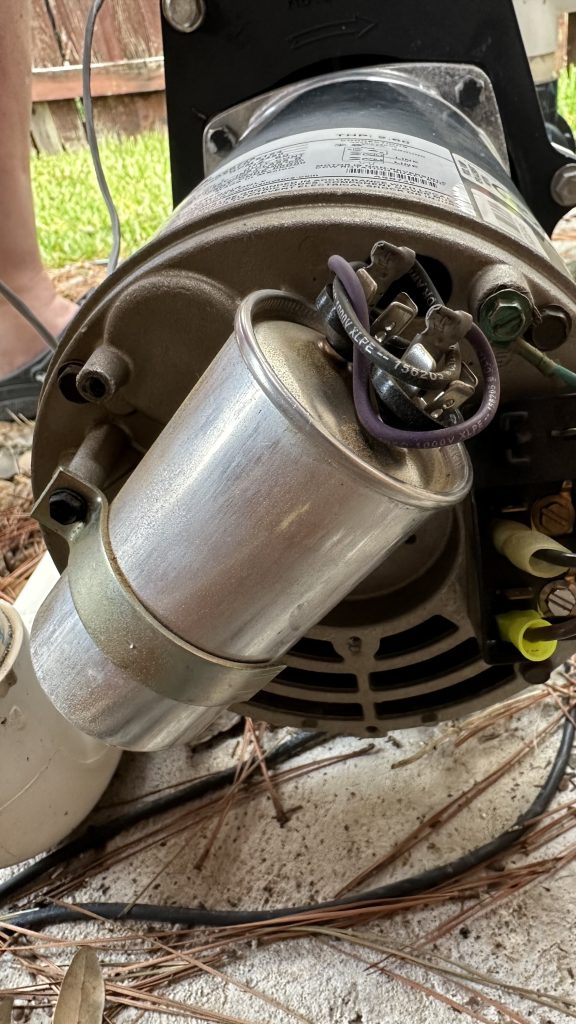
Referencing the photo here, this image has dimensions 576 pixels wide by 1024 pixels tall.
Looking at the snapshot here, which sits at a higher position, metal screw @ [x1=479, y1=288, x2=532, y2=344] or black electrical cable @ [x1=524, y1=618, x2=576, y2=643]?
metal screw @ [x1=479, y1=288, x2=532, y2=344]

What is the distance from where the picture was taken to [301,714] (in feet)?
2.49

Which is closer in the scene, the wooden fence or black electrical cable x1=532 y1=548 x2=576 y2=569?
black electrical cable x1=532 y1=548 x2=576 y2=569

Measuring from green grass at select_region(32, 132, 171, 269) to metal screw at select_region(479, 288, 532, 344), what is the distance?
6.41 ft

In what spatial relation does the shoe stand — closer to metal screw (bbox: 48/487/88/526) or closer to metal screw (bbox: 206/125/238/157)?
metal screw (bbox: 206/125/238/157)

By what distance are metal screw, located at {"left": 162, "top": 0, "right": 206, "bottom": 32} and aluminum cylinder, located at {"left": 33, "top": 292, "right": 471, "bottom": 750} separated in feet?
1.75

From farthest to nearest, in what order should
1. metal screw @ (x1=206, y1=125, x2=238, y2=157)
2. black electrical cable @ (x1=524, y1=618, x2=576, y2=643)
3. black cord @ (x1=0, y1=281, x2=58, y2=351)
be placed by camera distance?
black cord @ (x1=0, y1=281, x2=58, y2=351) → metal screw @ (x1=206, y1=125, x2=238, y2=157) → black electrical cable @ (x1=524, y1=618, x2=576, y2=643)

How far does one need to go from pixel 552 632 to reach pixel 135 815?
0.56 m

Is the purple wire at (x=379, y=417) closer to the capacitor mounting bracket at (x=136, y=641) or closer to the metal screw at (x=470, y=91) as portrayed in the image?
the capacitor mounting bracket at (x=136, y=641)

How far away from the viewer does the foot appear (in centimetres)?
164

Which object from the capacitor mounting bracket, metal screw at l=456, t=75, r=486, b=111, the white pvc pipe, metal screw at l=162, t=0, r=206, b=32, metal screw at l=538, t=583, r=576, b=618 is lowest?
the white pvc pipe

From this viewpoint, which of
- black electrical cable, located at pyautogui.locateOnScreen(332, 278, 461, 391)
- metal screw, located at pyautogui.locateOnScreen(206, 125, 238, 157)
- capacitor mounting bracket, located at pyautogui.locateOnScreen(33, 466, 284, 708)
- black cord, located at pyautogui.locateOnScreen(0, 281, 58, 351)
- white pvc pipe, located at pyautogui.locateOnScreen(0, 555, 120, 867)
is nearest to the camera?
black electrical cable, located at pyautogui.locateOnScreen(332, 278, 461, 391)

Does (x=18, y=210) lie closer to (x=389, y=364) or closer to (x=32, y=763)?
(x=32, y=763)

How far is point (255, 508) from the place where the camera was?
0.45 meters

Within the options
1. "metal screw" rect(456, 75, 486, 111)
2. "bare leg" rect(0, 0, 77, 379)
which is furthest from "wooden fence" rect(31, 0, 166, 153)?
"metal screw" rect(456, 75, 486, 111)
